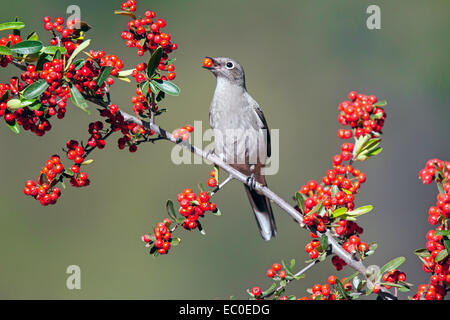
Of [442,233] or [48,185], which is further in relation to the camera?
[48,185]

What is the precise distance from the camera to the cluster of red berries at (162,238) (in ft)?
9.49

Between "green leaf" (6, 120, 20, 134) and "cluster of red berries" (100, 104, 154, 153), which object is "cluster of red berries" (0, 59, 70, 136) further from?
"cluster of red berries" (100, 104, 154, 153)

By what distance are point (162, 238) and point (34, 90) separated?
3.27ft

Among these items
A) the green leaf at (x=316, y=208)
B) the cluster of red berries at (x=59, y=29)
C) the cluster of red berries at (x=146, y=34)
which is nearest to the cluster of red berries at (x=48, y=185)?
the cluster of red berries at (x=59, y=29)

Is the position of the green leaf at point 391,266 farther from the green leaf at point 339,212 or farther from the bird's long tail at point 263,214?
the bird's long tail at point 263,214

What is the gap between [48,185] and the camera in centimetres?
294

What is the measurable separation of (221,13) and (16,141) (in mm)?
5309

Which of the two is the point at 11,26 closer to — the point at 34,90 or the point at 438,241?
the point at 34,90

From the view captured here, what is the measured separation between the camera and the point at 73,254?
9797 mm

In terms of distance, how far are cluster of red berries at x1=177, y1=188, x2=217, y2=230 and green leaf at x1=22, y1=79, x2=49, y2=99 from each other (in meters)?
0.89

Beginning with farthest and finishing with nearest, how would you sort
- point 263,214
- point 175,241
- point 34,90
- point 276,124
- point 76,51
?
point 276,124
point 263,214
point 175,241
point 76,51
point 34,90

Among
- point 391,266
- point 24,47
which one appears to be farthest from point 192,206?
point 24,47

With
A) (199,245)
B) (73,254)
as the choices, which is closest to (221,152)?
(199,245)

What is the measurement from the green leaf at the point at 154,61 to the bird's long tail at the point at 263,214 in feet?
7.02
